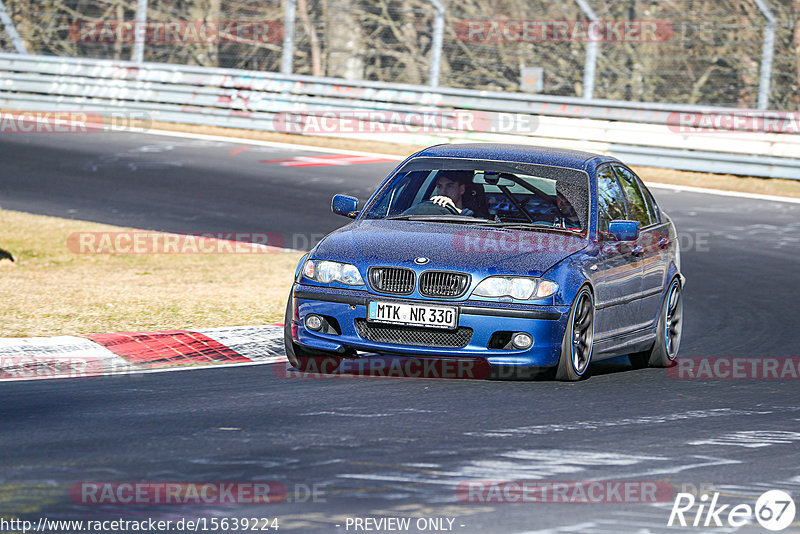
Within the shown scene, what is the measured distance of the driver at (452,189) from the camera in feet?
30.2

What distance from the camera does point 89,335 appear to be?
964 cm

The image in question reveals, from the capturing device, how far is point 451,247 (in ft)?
27.4

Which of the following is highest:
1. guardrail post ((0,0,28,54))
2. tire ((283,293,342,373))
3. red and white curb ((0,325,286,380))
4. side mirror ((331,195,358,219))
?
guardrail post ((0,0,28,54))

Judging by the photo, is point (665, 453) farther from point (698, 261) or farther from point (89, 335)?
point (698, 261)

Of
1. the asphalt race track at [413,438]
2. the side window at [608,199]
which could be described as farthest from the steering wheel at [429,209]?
the asphalt race track at [413,438]

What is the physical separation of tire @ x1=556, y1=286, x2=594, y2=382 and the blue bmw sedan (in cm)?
1

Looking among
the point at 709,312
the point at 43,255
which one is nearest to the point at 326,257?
the point at 709,312

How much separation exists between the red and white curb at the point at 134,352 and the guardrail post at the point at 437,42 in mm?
14351

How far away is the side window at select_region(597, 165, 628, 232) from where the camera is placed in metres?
9.23
